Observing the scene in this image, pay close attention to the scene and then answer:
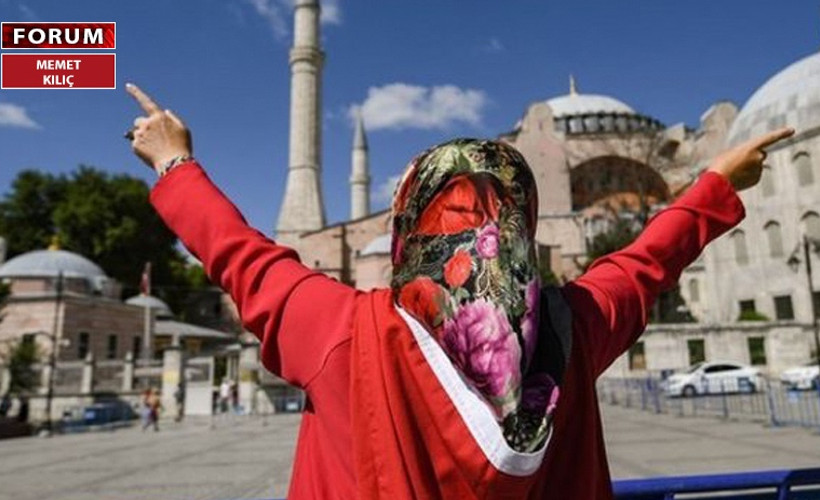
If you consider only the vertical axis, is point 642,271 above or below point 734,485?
above

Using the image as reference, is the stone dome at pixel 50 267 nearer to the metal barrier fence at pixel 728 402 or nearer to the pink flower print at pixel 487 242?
the metal barrier fence at pixel 728 402

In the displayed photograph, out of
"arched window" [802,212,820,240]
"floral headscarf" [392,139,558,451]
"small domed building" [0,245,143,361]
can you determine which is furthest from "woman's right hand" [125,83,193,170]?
"arched window" [802,212,820,240]

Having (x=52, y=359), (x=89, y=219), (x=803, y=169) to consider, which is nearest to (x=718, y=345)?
(x=803, y=169)

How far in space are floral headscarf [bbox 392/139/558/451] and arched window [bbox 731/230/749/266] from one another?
31657 mm

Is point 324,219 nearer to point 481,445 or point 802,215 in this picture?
point 802,215

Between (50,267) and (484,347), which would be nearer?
(484,347)

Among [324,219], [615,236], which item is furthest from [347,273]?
[615,236]

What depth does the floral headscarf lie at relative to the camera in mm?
1002

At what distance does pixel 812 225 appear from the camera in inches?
1061

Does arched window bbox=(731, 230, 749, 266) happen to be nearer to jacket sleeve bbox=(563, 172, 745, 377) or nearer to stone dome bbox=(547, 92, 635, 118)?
stone dome bbox=(547, 92, 635, 118)

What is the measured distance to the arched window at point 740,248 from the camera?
29.1 metres

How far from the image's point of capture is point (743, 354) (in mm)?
23969

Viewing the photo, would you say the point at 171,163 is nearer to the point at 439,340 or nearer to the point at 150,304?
the point at 439,340

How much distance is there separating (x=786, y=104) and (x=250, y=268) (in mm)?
33709
